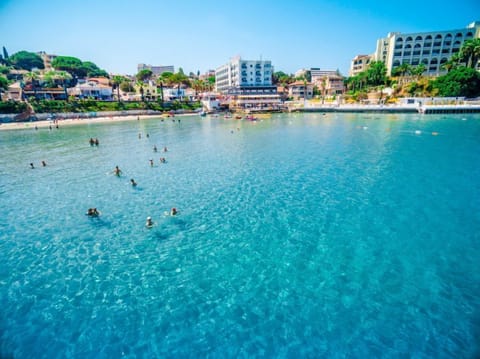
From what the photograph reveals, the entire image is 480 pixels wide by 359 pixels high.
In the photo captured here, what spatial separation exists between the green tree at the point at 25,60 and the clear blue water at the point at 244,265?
19883 centimetres

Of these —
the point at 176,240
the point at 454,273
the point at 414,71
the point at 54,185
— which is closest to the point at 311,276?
the point at 454,273

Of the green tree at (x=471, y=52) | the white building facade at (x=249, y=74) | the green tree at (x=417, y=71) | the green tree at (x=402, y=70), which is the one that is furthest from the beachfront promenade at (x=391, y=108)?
the green tree at (x=402, y=70)

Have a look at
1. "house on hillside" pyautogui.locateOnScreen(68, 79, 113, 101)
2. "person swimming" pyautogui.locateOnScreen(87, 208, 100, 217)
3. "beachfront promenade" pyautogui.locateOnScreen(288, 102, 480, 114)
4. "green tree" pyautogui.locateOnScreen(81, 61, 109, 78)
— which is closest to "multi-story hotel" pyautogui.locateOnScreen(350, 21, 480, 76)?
"beachfront promenade" pyautogui.locateOnScreen(288, 102, 480, 114)

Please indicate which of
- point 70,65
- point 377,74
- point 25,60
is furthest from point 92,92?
point 377,74

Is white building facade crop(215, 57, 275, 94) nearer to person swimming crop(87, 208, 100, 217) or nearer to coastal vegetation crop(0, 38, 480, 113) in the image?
coastal vegetation crop(0, 38, 480, 113)

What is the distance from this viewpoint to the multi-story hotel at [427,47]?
107 m

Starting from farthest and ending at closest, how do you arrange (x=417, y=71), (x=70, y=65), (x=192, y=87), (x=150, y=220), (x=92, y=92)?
(x=70, y=65) → (x=192, y=87) → (x=92, y=92) → (x=417, y=71) → (x=150, y=220)

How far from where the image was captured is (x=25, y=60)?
16762 centimetres

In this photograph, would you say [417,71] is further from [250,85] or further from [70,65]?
[70,65]

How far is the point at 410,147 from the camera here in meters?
38.2

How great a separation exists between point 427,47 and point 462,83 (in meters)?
40.2

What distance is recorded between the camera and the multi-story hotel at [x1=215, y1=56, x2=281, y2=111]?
116 m

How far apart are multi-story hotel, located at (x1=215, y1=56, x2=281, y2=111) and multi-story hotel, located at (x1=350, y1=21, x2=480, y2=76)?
5520cm

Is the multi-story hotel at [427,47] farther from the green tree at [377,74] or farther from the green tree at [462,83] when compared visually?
the green tree at [462,83]
